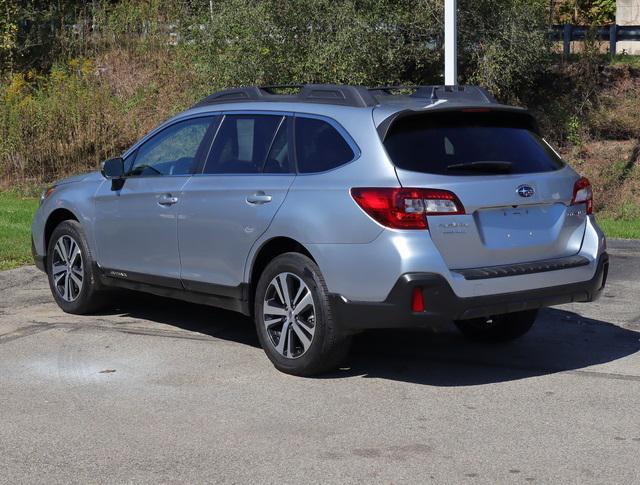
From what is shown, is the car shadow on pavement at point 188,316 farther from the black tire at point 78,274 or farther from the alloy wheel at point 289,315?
the alloy wheel at point 289,315

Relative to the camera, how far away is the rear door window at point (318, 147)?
22.8 ft

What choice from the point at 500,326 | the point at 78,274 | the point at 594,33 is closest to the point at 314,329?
the point at 500,326

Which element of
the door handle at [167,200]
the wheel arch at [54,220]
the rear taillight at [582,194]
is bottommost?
the wheel arch at [54,220]

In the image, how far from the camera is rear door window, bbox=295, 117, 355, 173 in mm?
6953

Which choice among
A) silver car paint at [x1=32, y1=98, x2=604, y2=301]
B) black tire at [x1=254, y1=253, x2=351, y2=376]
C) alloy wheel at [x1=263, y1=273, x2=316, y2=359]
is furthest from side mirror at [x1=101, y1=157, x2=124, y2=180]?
alloy wheel at [x1=263, y1=273, x2=316, y2=359]

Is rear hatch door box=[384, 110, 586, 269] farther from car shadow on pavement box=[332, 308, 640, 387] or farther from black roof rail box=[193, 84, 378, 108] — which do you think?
car shadow on pavement box=[332, 308, 640, 387]

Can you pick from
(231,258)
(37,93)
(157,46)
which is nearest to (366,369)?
(231,258)

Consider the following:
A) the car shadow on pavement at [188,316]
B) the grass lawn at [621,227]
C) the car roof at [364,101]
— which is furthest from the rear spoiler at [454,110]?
the grass lawn at [621,227]

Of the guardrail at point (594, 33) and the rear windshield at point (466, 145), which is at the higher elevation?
the rear windshield at point (466, 145)

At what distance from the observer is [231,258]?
7453 mm

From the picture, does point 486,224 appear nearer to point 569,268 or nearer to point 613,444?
point 569,268

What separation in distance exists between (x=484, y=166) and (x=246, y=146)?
68.6 inches

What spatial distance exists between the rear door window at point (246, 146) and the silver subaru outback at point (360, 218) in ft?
0.04

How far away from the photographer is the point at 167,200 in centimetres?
802
